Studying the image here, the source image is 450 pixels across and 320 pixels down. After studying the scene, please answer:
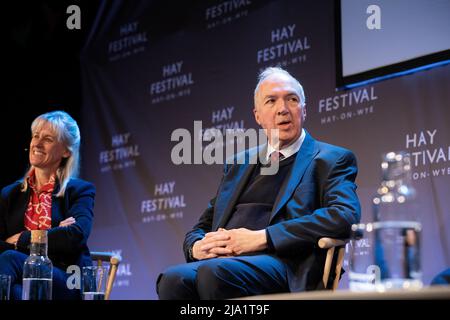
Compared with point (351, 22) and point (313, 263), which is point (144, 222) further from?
point (313, 263)

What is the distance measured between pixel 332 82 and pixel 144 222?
5.94 feet

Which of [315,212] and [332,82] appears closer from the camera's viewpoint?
[315,212]

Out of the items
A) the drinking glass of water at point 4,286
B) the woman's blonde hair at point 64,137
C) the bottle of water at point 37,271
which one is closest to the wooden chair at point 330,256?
the bottle of water at point 37,271

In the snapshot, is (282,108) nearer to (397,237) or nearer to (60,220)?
(60,220)

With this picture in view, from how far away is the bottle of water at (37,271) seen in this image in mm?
2701

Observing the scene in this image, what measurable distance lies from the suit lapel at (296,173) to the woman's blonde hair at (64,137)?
133 centimetres

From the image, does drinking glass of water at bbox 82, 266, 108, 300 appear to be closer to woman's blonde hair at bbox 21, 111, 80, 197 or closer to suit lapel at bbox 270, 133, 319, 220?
suit lapel at bbox 270, 133, 319, 220

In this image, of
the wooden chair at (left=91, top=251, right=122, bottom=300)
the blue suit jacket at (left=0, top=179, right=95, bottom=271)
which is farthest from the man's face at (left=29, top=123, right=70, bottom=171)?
the wooden chair at (left=91, top=251, right=122, bottom=300)

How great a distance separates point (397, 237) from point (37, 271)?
1555 millimetres

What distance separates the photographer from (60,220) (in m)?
3.65

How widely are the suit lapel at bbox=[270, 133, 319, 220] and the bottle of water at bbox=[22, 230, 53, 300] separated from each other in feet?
2.96

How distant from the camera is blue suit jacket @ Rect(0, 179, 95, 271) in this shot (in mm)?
3439

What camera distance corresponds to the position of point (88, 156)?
5.67 meters
